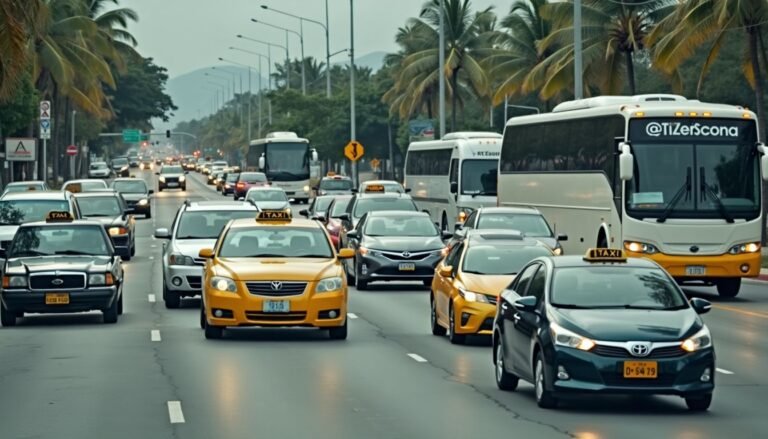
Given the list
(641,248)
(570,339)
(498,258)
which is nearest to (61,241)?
(498,258)

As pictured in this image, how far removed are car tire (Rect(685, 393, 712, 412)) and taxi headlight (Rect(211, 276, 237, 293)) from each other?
7998 mm

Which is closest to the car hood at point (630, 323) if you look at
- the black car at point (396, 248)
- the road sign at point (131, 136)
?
the black car at point (396, 248)

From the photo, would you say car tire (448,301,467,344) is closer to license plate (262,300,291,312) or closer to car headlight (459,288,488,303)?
car headlight (459,288,488,303)

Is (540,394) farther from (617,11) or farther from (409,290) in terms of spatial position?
(617,11)

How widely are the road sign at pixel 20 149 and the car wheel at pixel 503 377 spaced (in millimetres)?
45037

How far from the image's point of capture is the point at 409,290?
33906 mm

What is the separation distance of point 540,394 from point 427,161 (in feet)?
140

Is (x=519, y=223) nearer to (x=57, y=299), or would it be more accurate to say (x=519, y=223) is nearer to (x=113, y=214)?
(x=57, y=299)

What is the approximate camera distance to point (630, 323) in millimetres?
14859

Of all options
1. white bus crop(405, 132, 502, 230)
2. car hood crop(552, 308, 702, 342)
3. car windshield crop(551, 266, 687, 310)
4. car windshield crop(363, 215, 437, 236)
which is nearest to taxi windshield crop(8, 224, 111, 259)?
car windshield crop(363, 215, 437, 236)

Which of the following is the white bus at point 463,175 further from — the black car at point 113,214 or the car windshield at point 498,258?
the car windshield at point 498,258

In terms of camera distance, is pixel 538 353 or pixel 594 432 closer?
pixel 594 432

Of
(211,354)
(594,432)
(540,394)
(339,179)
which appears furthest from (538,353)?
(339,179)

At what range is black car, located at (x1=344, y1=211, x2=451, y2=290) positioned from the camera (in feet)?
107
